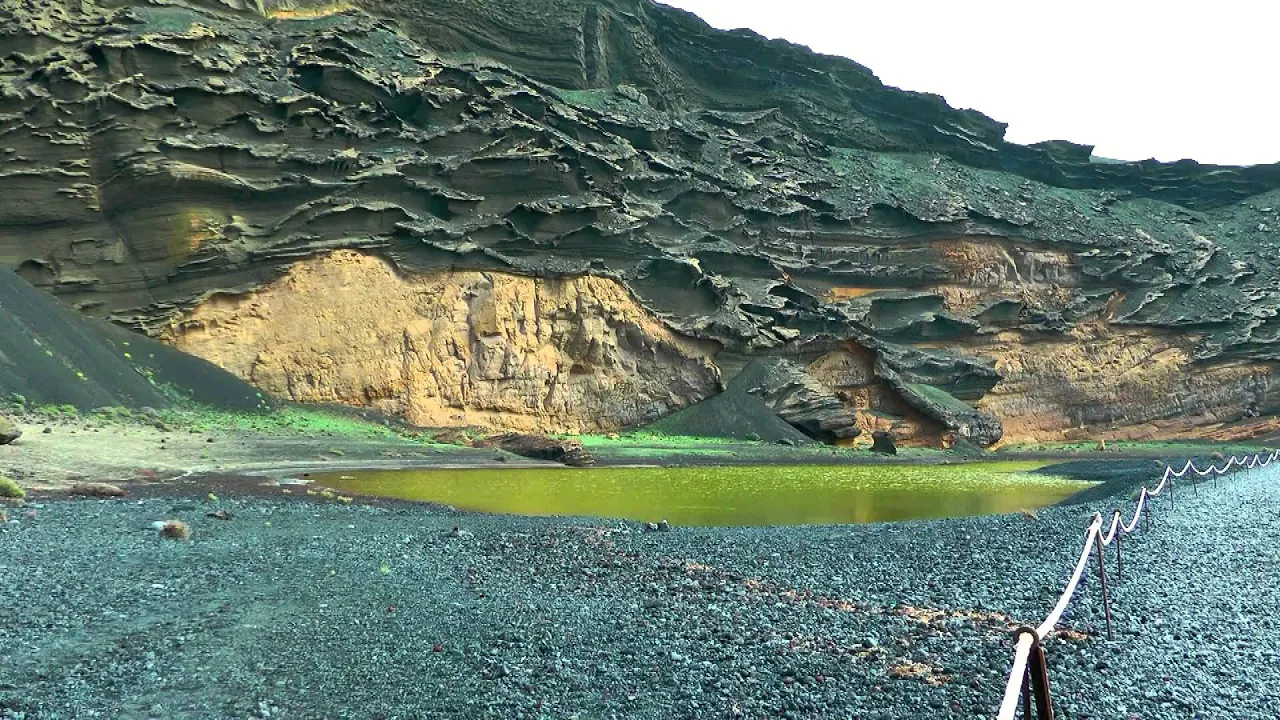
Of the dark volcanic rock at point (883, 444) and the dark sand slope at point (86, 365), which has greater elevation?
the dark sand slope at point (86, 365)

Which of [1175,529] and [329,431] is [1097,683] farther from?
[329,431]

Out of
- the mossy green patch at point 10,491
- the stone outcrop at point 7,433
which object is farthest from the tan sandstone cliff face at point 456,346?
the mossy green patch at point 10,491

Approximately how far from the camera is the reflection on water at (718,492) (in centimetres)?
1767

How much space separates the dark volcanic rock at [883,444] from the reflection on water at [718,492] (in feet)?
31.9

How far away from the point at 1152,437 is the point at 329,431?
156 ft

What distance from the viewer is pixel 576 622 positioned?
25.7 feet

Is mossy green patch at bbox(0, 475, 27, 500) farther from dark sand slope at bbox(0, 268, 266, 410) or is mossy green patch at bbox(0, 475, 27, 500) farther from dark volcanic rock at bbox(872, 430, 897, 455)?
dark volcanic rock at bbox(872, 430, 897, 455)

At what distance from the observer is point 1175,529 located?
13.9 metres

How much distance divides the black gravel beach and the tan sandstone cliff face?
20.4 m

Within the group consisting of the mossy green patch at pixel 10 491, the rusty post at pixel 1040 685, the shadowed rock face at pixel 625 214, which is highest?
the shadowed rock face at pixel 625 214

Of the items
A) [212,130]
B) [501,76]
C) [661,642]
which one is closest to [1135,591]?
[661,642]

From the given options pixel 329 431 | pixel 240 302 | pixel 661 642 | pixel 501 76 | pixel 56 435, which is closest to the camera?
pixel 661 642

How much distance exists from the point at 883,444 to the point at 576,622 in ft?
114

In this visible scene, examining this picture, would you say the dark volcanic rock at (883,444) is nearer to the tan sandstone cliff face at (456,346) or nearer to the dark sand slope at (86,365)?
the tan sandstone cliff face at (456,346)
